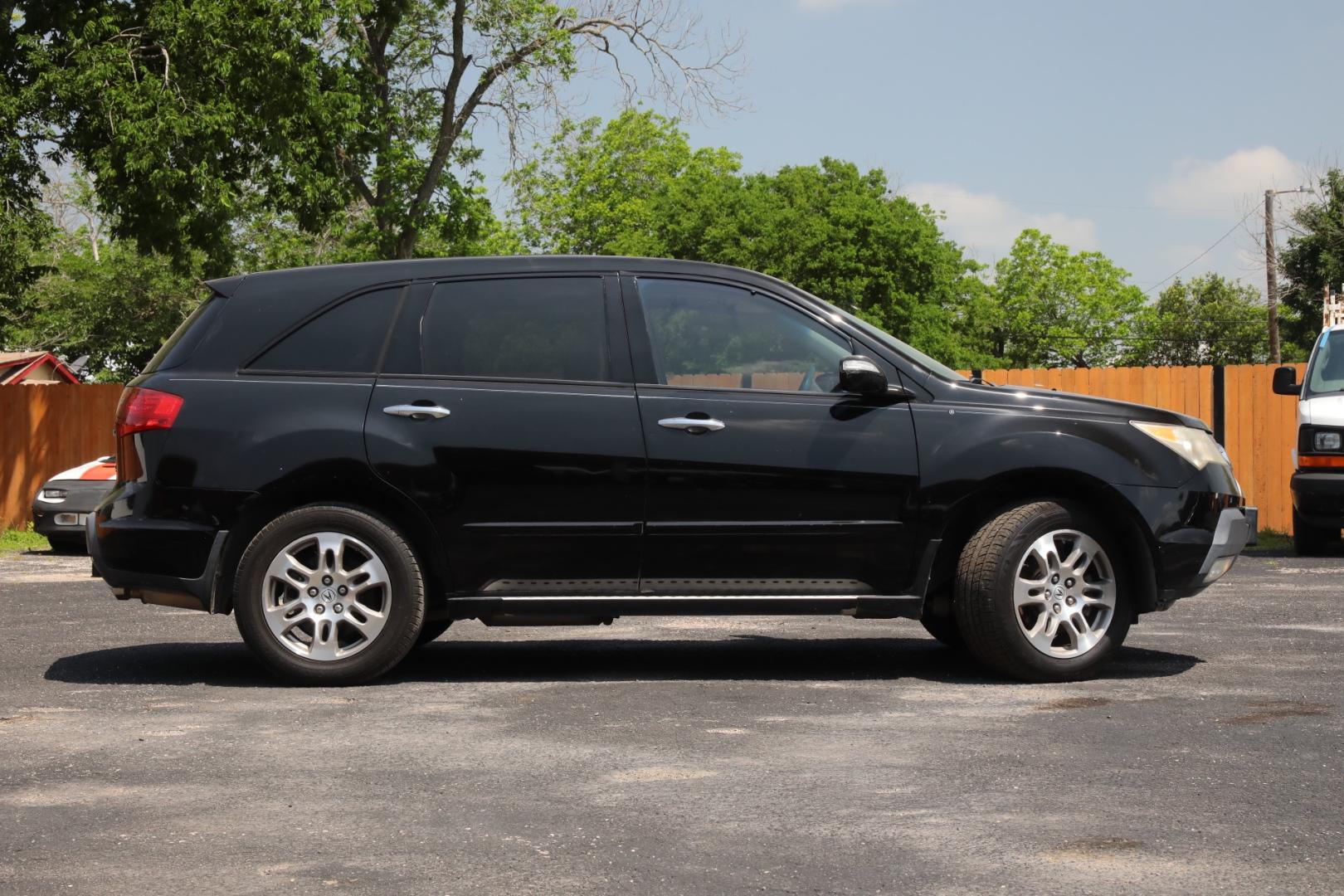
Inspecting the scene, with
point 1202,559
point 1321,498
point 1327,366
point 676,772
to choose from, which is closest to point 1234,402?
point 1327,366

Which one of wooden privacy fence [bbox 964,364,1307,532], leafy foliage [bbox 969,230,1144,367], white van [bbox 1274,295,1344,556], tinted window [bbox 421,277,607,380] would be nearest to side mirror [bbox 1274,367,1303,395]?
white van [bbox 1274,295,1344,556]

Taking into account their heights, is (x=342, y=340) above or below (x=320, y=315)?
below

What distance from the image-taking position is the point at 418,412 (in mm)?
6969

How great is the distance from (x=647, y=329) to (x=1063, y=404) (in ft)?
6.12

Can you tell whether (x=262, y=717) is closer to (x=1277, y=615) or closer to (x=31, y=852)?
(x=31, y=852)

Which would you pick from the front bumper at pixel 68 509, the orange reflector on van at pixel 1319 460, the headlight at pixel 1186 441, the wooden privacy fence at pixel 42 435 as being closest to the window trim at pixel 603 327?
the headlight at pixel 1186 441

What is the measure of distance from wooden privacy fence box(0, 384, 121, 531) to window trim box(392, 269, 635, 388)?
1518 centimetres

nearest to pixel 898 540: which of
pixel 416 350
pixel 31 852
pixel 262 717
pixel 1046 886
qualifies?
pixel 416 350

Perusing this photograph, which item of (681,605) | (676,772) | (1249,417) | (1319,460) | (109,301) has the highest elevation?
(109,301)

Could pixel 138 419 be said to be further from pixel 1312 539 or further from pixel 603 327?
pixel 1312 539

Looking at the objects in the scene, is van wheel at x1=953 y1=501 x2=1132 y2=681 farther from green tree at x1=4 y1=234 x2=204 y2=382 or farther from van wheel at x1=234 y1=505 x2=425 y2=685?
green tree at x1=4 y1=234 x2=204 y2=382

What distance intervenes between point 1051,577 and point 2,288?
1974cm

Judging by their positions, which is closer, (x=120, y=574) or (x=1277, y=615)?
(x=120, y=574)

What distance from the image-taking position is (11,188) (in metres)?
21.1
